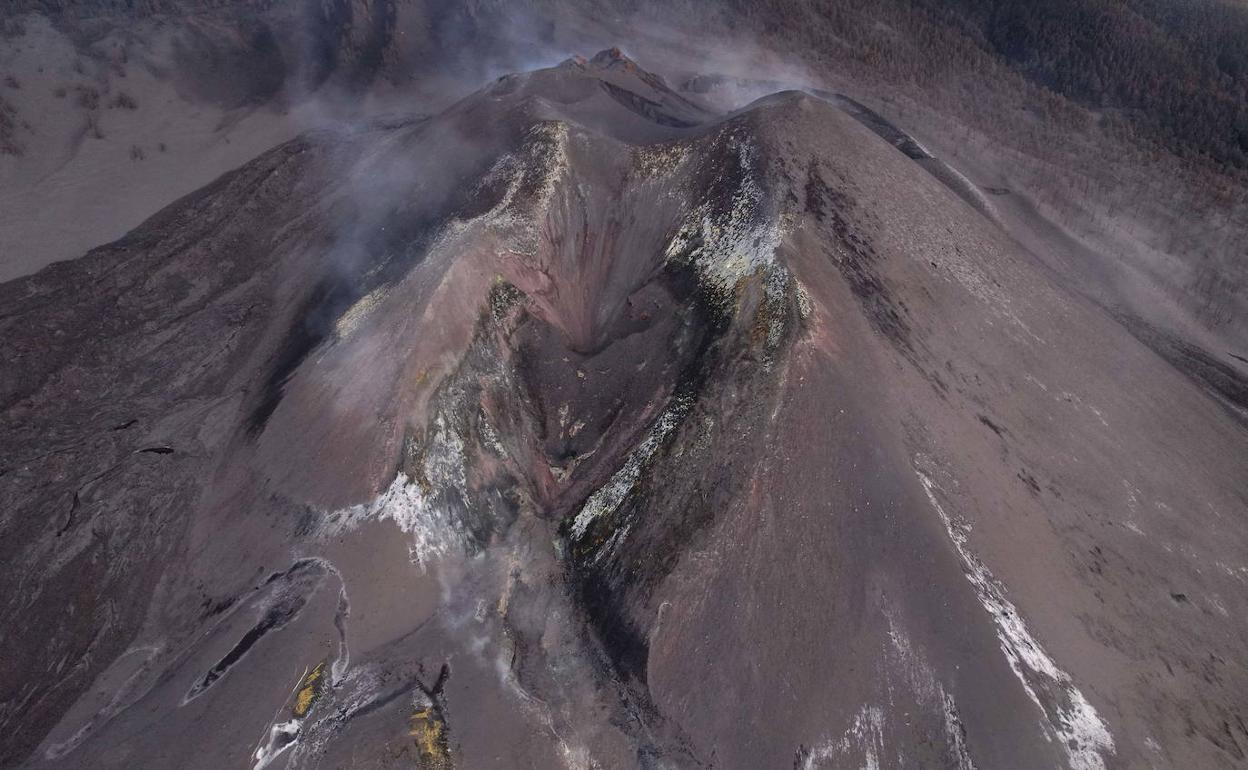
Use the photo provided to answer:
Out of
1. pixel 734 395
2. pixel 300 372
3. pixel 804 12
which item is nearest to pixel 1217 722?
pixel 734 395

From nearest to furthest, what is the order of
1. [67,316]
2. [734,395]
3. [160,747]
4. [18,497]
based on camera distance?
1. [160,747]
2. [734,395]
3. [18,497]
4. [67,316]

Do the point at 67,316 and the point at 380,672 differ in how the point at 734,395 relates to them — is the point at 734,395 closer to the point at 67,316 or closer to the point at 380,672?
the point at 380,672

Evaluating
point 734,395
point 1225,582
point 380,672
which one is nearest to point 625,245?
point 734,395

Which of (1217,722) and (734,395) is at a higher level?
(734,395)

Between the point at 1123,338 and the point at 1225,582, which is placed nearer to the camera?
Result: the point at 1225,582

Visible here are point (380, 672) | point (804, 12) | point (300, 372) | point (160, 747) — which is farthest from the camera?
point (804, 12)

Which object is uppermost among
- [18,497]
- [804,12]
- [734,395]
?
[804,12]
